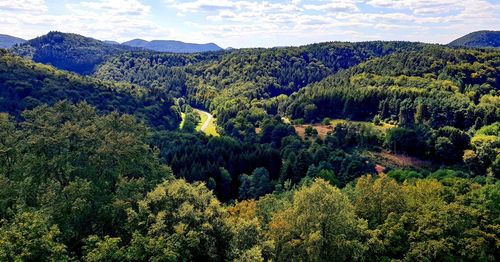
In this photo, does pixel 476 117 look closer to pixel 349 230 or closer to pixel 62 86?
pixel 349 230

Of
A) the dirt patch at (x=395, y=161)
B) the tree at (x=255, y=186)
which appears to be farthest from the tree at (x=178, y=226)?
the dirt patch at (x=395, y=161)

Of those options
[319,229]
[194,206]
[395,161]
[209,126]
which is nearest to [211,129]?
[209,126]

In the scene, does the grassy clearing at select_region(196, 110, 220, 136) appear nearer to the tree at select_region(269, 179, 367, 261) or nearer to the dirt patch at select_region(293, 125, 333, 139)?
the dirt patch at select_region(293, 125, 333, 139)

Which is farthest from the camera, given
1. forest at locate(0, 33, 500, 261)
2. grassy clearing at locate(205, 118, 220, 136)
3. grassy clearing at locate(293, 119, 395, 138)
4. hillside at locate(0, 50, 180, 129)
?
grassy clearing at locate(205, 118, 220, 136)

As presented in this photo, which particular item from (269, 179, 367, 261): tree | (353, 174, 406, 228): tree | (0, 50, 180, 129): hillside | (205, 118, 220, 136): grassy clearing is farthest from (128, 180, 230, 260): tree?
(205, 118, 220, 136): grassy clearing

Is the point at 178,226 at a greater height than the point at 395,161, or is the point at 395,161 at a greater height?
the point at 178,226

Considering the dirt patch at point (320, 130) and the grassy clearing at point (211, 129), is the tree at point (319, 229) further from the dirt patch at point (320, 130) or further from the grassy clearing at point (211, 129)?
the grassy clearing at point (211, 129)

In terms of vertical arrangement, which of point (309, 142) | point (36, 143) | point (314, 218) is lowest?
point (309, 142)

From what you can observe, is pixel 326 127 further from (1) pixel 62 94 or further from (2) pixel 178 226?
(2) pixel 178 226

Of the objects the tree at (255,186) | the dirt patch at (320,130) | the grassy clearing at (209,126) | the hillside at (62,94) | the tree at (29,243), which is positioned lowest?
the grassy clearing at (209,126)

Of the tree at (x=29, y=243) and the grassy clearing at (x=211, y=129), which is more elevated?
the tree at (x=29, y=243)

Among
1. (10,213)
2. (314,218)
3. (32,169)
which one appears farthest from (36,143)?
(314,218)
